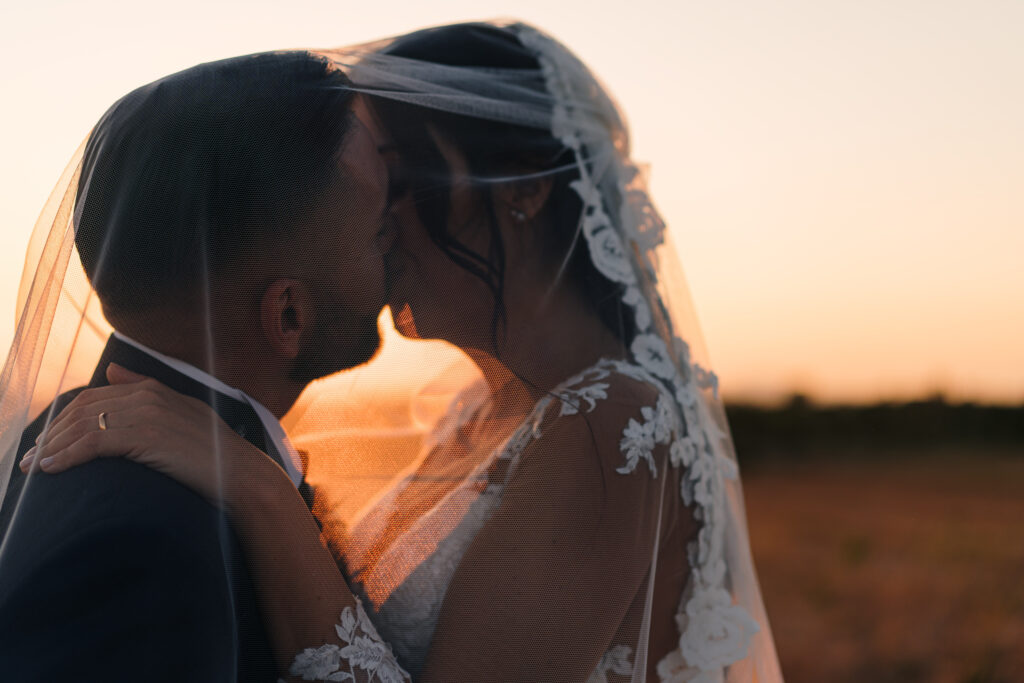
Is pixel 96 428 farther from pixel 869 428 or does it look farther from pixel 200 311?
pixel 869 428

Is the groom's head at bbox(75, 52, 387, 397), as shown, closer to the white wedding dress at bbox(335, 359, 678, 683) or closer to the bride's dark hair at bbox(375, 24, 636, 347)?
the bride's dark hair at bbox(375, 24, 636, 347)

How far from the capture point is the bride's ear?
1.96m

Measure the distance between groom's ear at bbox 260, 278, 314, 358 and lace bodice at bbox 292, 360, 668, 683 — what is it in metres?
0.41

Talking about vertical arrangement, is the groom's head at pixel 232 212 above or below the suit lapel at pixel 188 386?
above

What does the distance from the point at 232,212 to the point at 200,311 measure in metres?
0.20

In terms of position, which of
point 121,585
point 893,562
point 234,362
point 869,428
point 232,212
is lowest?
point 869,428

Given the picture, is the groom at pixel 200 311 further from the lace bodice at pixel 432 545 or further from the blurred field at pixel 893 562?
the blurred field at pixel 893 562

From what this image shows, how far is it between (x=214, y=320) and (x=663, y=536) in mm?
1128

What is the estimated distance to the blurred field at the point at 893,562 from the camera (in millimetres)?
7039

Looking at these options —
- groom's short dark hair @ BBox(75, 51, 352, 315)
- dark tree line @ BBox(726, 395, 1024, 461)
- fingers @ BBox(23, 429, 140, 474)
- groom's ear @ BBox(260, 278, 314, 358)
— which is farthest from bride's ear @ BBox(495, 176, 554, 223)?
dark tree line @ BBox(726, 395, 1024, 461)

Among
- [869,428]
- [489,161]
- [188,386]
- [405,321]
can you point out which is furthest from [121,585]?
[869,428]

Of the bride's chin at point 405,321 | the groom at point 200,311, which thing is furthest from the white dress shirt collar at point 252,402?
the bride's chin at point 405,321

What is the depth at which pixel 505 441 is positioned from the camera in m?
1.84

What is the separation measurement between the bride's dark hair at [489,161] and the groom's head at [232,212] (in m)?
0.19
